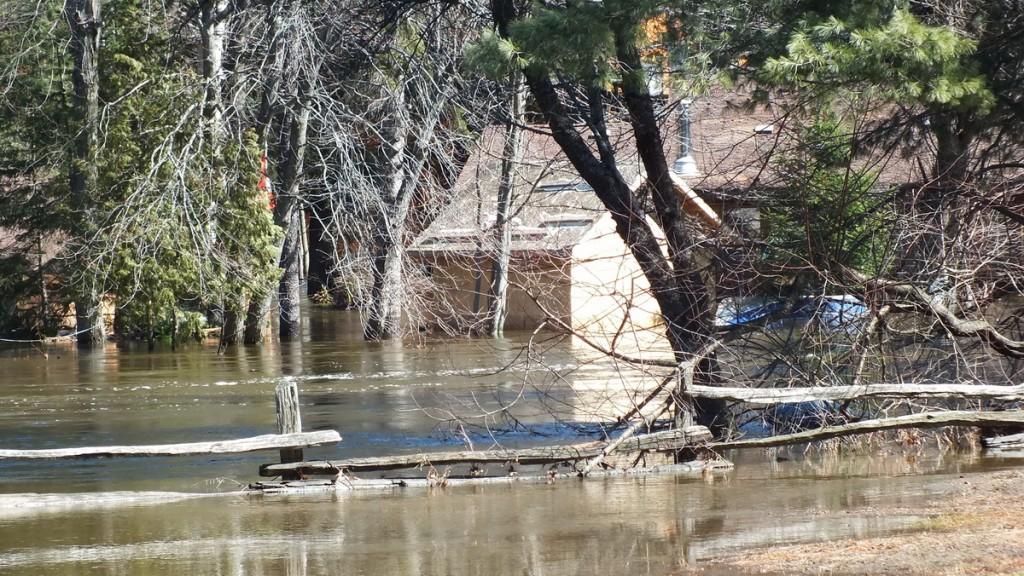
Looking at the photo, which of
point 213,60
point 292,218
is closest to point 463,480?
point 213,60

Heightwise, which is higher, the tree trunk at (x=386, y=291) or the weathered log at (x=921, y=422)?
the tree trunk at (x=386, y=291)

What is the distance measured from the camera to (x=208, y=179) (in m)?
26.4

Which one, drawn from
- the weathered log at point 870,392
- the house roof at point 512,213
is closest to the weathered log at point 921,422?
the weathered log at point 870,392

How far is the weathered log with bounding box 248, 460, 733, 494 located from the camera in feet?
41.1

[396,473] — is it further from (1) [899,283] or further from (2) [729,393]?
(1) [899,283]

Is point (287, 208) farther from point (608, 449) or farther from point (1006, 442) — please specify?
point (1006, 442)

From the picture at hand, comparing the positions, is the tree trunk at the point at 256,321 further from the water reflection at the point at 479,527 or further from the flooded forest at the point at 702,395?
the water reflection at the point at 479,527

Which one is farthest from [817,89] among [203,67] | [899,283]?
[203,67]

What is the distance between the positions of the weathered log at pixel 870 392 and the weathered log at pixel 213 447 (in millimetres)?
3617

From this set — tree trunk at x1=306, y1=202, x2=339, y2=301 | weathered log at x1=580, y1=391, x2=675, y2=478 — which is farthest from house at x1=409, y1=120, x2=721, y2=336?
weathered log at x1=580, y1=391, x2=675, y2=478

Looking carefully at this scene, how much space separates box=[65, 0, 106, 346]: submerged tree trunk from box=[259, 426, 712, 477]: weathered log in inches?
735

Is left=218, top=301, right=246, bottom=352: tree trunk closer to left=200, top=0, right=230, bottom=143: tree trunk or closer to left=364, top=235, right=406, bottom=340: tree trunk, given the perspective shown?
left=364, top=235, right=406, bottom=340: tree trunk

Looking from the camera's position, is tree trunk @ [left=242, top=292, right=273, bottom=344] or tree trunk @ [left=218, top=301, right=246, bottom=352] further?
tree trunk @ [left=242, top=292, right=273, bottom=344]

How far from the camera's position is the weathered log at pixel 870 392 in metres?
11.5
